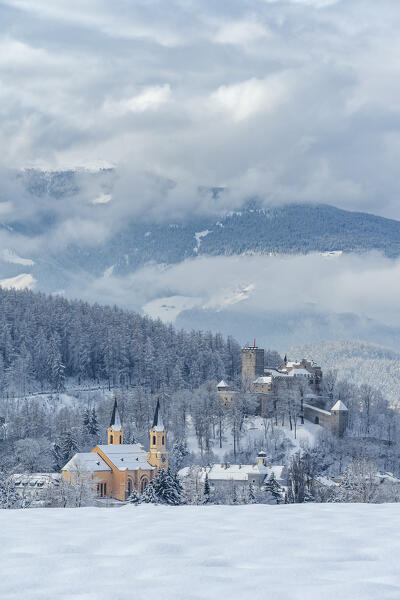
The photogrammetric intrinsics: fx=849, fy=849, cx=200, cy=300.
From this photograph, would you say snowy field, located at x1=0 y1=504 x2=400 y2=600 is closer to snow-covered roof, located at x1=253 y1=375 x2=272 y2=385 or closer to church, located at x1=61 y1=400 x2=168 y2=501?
church, located at x1=61 y1=400 x2=168 y2=501

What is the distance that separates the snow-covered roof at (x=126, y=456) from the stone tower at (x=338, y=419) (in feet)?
94.2

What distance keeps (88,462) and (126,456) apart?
4642 millimetres

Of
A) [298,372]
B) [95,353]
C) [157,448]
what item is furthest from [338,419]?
[95,353]

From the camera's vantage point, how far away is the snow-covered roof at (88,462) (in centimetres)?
8191

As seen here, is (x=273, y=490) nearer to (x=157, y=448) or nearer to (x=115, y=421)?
(x=157, y=448)

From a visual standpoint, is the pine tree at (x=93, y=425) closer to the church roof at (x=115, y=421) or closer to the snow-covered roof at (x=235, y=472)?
the church roof at (x=115, y=421)

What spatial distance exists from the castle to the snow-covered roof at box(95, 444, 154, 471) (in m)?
24.8

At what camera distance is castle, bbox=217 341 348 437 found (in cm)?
10972

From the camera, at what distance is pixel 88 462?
86.0 metres

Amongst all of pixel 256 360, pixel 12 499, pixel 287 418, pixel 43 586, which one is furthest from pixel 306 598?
pixel 256 360

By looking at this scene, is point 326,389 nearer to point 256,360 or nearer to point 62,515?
point 256,360

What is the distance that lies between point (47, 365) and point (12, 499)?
98.4m

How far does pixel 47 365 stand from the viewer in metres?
136

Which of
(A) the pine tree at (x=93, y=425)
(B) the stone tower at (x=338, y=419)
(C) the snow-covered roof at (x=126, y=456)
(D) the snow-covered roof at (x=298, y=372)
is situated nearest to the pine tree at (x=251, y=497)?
(C) the snow-covered roof at (x=126, y=456)
